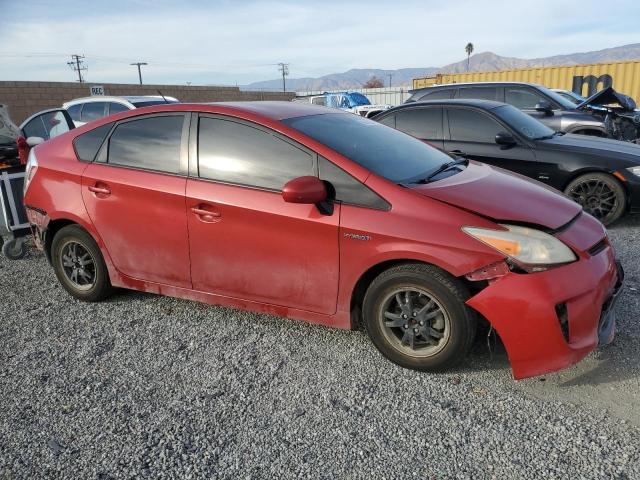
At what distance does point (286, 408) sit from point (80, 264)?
243 cm

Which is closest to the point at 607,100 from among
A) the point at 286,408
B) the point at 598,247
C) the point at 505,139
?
the point at 505,139

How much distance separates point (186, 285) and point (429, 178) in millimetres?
1892

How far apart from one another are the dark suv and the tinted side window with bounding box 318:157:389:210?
23.4 ft

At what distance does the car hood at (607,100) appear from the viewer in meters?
8.94

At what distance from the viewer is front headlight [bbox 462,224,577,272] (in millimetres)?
2732

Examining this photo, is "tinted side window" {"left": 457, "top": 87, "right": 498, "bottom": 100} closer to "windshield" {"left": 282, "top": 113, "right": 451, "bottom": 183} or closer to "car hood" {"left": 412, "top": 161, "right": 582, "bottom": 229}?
"windshield" {"left": 282, "top": 113, "right": 451, "bottom": 183}

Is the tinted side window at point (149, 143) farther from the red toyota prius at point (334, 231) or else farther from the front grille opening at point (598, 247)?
the front grille opening at point (598, 247)

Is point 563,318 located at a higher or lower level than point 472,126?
lower

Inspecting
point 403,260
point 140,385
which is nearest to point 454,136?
point 403,260

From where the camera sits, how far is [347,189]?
10.2ft

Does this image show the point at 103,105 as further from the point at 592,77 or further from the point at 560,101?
the point at 592,77

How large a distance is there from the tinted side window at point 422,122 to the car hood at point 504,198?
3380mm

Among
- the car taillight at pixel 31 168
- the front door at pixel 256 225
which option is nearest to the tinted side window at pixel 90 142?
the car taillight at pixel 31 168

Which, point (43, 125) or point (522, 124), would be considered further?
point (43, 125)
